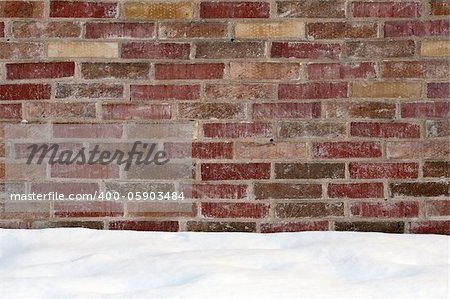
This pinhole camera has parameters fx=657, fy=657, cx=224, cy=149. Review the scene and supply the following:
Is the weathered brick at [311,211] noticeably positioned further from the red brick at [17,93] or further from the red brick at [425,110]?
the red brick at [17,93]

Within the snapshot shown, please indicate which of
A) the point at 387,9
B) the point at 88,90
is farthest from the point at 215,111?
the point at 387,9

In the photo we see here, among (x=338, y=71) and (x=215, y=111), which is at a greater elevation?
(x=338, y=71)

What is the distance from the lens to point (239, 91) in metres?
2.13

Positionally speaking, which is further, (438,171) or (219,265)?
A: (438,171)

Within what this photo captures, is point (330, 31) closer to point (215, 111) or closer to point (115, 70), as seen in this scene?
point (215, 111)

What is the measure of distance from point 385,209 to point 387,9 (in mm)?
652

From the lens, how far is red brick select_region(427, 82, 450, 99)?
2135mm

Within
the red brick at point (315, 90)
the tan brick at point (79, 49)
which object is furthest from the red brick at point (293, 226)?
the tan brick at point (79, 49)

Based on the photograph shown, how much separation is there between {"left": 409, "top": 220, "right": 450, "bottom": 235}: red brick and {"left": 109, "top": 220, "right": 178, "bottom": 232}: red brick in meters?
0.78

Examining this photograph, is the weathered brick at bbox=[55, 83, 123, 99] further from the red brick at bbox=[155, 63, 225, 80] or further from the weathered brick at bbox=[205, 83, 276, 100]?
the weathered brick at bbox=[205, 83, 276, 100]

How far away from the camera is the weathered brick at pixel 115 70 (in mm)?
2125

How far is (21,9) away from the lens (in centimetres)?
212

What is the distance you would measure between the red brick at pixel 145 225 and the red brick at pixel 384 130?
66 centimetres

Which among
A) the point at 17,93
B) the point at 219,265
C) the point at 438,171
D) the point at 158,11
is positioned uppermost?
the point at 158,11
